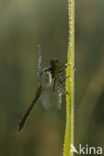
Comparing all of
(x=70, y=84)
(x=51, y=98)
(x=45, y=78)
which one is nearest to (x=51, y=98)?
(x=51, y=98)

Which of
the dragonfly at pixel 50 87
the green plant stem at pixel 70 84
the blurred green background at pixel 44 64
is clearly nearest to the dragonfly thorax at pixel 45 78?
the dragonfly at pixel 50 87

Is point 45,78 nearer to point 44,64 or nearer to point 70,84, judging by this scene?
point 70,84

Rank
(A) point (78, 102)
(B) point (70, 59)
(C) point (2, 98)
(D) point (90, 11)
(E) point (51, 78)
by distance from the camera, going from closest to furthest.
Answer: (B) point (70, 59), (E) point (51, 78), (A) point (78, 102), (C) point (2, 98), (D) point (90, 11)

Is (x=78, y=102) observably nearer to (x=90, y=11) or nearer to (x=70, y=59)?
(x=90, y=11)

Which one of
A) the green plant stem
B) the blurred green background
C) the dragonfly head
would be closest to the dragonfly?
the dragonfly head

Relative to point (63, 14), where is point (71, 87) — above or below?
below

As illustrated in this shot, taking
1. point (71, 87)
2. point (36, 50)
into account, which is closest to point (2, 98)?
point (36, 50)

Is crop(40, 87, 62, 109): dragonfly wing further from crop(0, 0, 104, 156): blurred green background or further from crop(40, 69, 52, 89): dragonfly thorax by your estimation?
crop(0, 0, 104, 156): blurred green background
